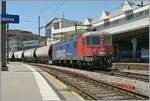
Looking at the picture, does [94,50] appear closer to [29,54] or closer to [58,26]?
[29,54]

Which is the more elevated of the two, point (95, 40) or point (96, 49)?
point (95, 40)

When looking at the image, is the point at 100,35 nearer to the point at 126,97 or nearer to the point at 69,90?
the point at 69,90

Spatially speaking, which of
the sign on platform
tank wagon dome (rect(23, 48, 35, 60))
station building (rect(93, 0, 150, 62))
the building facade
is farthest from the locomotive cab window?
the building facade

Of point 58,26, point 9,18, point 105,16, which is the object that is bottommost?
point 9,18

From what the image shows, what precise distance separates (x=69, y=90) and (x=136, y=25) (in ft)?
142

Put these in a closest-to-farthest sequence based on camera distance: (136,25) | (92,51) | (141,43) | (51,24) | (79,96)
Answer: (79,96) < (92,51) < (136,25) < (141,43) < (51,24)

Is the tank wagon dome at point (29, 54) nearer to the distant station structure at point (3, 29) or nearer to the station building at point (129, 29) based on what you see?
the station building at point (129, 29)

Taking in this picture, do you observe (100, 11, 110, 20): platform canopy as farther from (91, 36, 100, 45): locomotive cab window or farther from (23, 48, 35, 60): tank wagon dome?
(91, 36, 100, 45): locomotive cab window

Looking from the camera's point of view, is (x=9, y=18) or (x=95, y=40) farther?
(x=9, y=18)

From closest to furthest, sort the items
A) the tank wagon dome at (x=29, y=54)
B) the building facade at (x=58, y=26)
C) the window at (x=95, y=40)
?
1. the window at (x=95, y=40)
2. the tank wagon dome at (x=29, y=54)
3. the building facade at (x=58, y=26)

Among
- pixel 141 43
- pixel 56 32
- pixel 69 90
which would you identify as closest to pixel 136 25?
pixel 141 43

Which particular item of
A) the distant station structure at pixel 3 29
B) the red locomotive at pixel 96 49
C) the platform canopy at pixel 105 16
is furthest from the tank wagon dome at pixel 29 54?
the red locomotive at pixel 96 49

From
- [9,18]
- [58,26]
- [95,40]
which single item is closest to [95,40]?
[95,40]

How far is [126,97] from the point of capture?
12.6 meters
